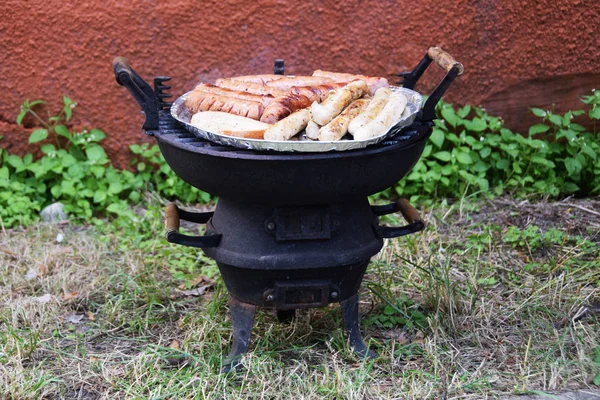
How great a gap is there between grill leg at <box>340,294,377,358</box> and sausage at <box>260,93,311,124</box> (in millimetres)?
922

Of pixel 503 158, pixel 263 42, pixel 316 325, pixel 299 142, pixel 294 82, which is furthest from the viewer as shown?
pixel 503 158

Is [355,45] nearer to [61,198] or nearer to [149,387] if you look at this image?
[61,198]

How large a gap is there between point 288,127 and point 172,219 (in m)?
0.76

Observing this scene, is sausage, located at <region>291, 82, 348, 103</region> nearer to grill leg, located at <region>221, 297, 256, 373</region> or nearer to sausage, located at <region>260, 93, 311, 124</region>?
sausage, located at <region>260, 93, 311, 124</region>

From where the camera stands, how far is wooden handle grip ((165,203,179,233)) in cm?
307

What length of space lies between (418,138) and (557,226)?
6.91 feet

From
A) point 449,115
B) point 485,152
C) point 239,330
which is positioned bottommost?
point 485,152

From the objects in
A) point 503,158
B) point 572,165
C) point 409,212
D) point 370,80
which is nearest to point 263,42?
point 370,80

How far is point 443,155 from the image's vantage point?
5.03 meters

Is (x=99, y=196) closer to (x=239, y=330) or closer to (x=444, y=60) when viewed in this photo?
(x=239, y=330)

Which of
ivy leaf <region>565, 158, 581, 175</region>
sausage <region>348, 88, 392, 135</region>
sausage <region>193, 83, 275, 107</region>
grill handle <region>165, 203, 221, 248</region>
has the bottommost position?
ivy leaf <region>565, 158, 581, 175</region>

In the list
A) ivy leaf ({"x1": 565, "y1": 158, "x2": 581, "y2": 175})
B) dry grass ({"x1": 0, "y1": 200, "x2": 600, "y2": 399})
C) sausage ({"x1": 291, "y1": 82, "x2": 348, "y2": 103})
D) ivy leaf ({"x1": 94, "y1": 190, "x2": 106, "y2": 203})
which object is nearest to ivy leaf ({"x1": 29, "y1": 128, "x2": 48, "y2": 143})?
ivy leaf ({"x1": 94, "y1": 190, "x2": 106, "y2": 203})

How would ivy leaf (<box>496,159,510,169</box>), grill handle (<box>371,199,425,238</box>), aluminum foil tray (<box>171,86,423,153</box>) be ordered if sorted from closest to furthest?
aluminum foil tray (<box>171,86,423,153</box>)
grill handle (<box>371,199,425,238</box>)
ivy leaf (<box>496,159,510,169</box>)

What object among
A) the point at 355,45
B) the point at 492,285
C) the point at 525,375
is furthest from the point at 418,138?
the point at 355,45
